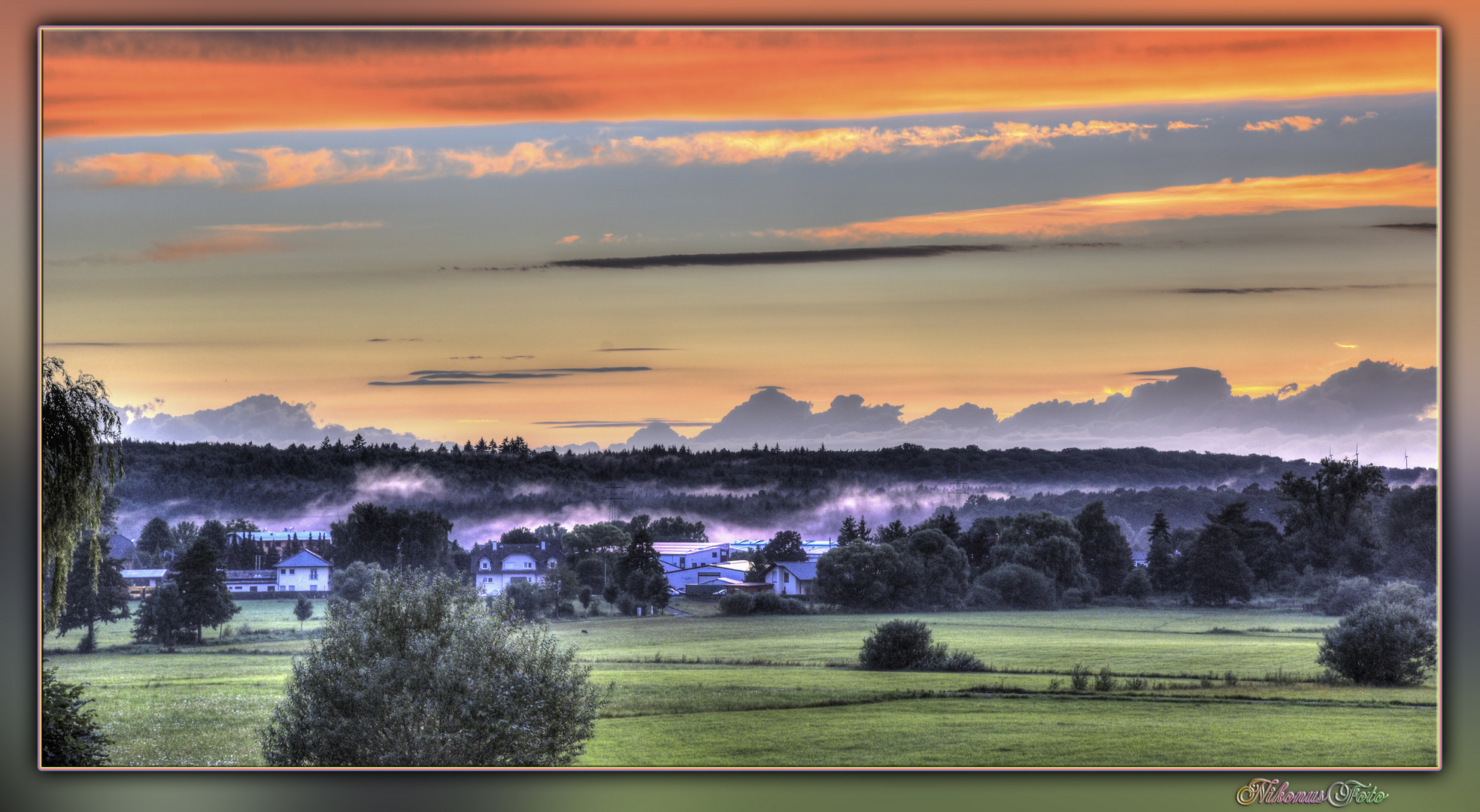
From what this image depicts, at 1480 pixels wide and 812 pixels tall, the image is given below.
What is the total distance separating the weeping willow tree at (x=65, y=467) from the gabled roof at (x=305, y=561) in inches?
63.4

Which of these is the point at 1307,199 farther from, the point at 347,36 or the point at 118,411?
the point at 118,411

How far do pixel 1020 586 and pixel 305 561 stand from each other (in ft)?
23.2

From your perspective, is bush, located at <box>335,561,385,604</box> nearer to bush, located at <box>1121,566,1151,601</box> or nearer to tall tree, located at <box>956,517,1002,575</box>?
tall tree, located at <box>956,517,1002,575</box>

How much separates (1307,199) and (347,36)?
28.9ft

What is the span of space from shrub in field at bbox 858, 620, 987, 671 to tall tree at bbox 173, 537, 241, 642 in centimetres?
617

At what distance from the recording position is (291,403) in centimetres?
920

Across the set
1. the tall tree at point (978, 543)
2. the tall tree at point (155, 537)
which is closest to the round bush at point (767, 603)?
the tall tree at point (978, 543)

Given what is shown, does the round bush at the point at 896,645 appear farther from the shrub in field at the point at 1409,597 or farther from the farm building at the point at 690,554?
the shrub in field at the point at 1409,597

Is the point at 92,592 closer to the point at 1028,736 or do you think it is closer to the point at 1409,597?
the point at 1028,736

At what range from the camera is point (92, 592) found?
28.0 feet

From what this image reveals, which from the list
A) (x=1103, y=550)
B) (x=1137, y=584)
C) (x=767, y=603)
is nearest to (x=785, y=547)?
(x=767, y=603)

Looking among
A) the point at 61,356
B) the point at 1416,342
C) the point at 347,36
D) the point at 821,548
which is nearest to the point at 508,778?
the point at 821,548

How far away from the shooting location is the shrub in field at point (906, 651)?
962cm

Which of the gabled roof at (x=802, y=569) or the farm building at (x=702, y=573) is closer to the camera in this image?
the farm building at (x=702, y=573)
